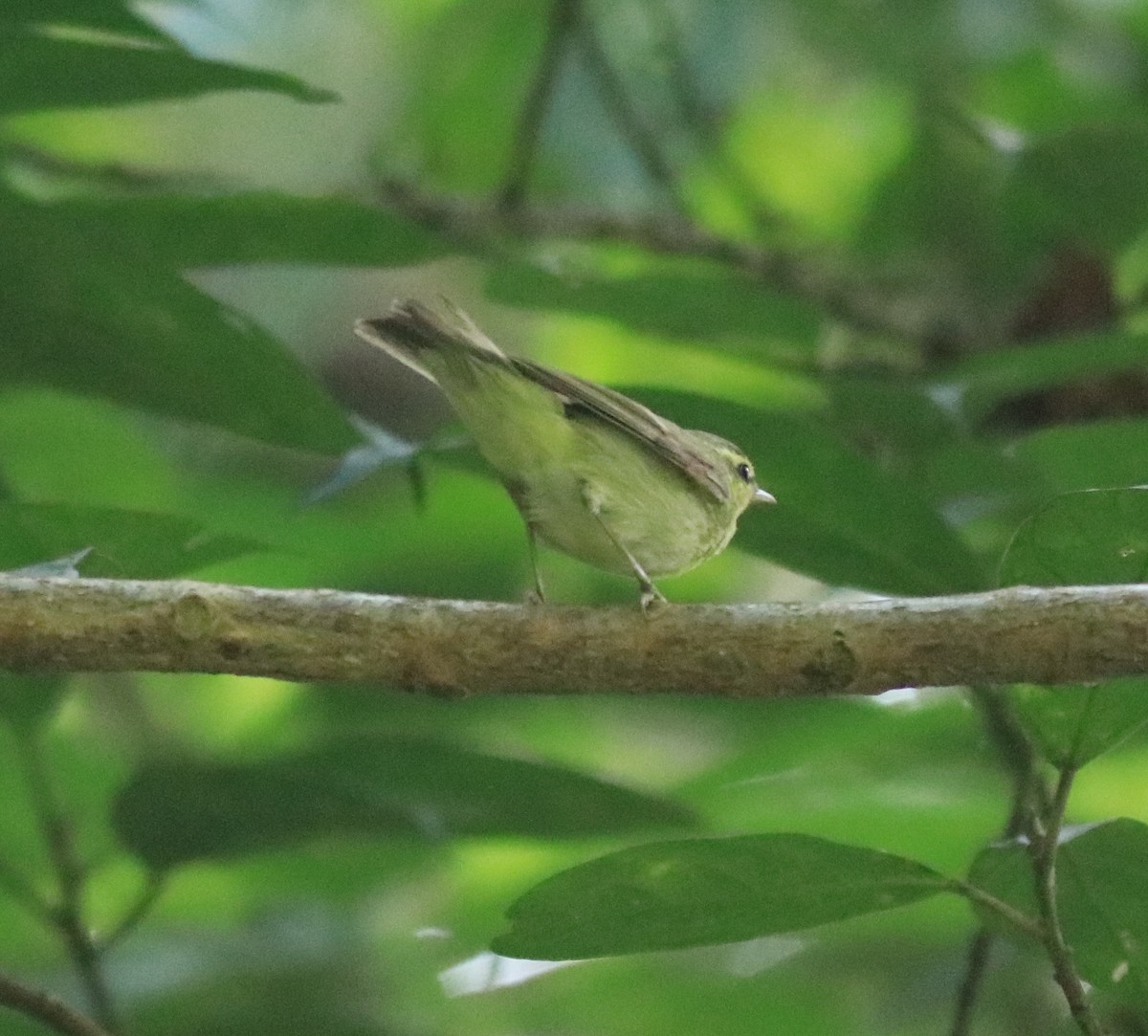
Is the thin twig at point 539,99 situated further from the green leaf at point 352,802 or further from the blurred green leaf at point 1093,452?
the green leaf at point 352,802

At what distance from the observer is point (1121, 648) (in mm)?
1646

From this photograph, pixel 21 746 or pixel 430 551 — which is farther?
pixel 430 551

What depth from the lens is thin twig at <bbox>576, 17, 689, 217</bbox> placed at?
3.97 meters

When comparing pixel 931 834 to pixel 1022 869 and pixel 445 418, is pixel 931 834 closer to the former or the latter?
pixel 1022 869

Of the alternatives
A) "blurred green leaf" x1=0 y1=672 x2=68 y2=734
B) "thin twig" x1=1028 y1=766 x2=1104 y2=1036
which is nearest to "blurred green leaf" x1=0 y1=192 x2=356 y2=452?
"blurred green leaf" x1=0 y1=672 x2=68 y2=734

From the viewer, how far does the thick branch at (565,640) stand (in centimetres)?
169

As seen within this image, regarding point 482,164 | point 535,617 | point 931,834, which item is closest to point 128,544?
point 535,617

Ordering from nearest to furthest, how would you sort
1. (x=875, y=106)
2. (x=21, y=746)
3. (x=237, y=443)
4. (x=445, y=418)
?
(x=21, y=746) → (x=237, y=443) → (x=875, y=106) → (x=445, y=418)

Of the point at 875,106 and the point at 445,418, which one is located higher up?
the point at 875,106

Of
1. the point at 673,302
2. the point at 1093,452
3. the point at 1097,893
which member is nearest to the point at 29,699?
the point at 673,302

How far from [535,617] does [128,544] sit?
0.54 meters

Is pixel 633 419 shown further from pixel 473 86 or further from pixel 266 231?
pixel 473 86

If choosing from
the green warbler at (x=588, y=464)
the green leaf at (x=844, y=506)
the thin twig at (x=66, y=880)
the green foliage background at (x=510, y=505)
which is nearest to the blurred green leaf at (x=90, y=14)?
the green foliage background at (x=510, y=505)

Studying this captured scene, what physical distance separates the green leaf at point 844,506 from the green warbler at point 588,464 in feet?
0.44
